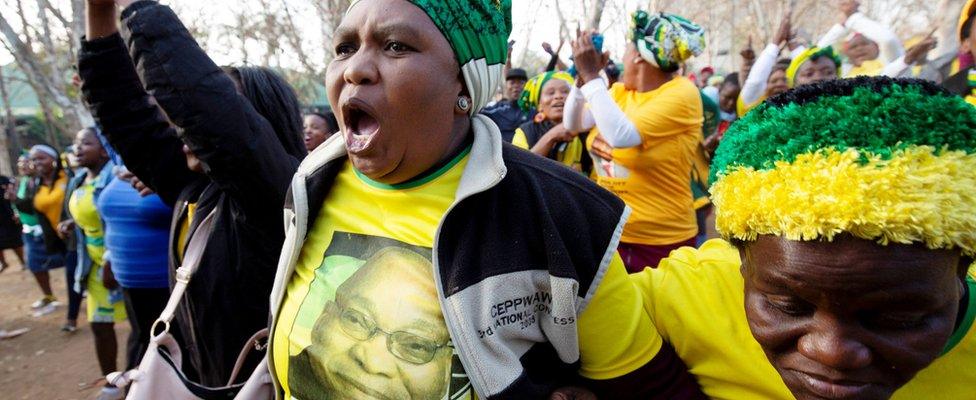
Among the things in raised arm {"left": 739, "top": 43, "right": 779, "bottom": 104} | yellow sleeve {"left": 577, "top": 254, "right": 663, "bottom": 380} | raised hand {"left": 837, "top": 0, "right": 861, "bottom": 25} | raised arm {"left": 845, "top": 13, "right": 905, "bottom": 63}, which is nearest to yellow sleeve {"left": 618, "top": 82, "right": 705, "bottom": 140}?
yellow sleeve {"left": 577, "top": 254, "right": 663, "bottom": 380}

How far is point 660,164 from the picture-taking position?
314 centimetres

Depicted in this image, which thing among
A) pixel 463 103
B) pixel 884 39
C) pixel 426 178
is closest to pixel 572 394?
pixel 426 178

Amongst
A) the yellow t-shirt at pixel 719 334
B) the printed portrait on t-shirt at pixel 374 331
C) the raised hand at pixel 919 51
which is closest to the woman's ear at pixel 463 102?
the printed portrait on t-shirt at pixel 374 331

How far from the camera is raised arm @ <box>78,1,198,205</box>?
2125 mm

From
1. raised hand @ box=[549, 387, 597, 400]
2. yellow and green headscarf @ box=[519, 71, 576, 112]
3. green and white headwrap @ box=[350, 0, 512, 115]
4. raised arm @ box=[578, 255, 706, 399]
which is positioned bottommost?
yellow and green headscarf @ box=[519, 71, 576, 112]

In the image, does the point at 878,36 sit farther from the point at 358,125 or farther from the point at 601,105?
the point at 358,125

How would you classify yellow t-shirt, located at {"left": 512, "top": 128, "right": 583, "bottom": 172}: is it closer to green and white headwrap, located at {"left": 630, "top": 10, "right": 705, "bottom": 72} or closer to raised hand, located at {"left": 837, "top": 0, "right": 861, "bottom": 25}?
green and white headwrap, located at {"left": 630, "top": 10, "right": 705, "bottom": 72}

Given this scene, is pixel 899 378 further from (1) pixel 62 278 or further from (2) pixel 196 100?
(1) pixel 62 278

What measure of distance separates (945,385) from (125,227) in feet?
11.2

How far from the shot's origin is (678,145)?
316 cm

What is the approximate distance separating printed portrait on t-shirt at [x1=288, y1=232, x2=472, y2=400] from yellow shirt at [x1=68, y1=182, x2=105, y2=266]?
12.6ft

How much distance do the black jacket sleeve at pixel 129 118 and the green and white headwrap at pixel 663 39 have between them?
7.67ft

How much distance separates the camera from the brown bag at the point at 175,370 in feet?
5.94

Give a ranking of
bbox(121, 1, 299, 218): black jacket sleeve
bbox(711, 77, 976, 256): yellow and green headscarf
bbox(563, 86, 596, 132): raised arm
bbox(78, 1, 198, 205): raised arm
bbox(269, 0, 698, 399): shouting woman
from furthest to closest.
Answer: bbox(563, 86, 596, 132): raised arm < bbox(78, 1, 198, 205): raised arm < bbox(121, 1, 299, 218): black jacket sleeve < bbox(269, 0, 698, 399): shouting woman < bbox(711, 77, 976, 256): yellow and green headscarf
